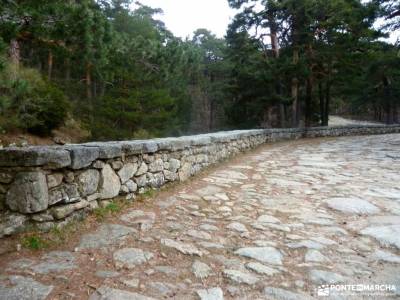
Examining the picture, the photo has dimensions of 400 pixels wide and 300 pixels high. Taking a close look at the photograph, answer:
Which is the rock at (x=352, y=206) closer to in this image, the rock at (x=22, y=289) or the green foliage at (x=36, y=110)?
the rock at (x=22, y=289)

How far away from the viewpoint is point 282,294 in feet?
6.84

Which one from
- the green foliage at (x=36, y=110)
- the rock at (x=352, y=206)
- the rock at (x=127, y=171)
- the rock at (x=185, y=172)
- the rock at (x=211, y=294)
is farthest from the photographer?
the green foliage at (x=36, y=110)

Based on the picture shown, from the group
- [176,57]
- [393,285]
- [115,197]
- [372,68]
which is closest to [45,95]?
[176,57]

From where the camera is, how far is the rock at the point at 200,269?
2297 mm

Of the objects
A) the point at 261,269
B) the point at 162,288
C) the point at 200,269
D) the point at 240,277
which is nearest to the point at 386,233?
the point at 261,269

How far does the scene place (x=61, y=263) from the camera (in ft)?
7.66

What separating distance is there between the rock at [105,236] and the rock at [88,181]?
14.0 inches

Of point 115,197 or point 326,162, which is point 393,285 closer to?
point 115,197

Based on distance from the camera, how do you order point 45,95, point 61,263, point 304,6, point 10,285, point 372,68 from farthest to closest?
point 372,68 → point 304,6 → point 45,95 → point 61,263 → point 10,285

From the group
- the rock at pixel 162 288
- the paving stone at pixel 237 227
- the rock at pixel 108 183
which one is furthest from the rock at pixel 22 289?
the paving stone at pixel 237 227

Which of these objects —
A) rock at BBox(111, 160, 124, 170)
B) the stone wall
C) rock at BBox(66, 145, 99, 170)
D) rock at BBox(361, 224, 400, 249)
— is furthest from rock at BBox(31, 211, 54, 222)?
rock at BBox(361, 224, 400, 249)

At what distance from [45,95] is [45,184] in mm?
8722

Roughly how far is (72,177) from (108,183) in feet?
1.73

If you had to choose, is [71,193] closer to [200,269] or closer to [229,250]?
[200,269]
